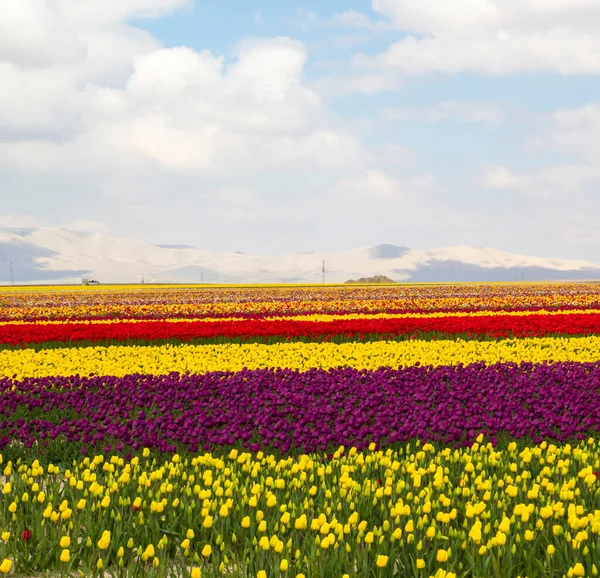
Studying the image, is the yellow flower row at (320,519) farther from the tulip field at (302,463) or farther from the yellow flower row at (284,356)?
the yellow flower row at (284,356)

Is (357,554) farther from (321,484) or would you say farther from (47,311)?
(47,311)

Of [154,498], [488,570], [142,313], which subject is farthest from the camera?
[142,313]

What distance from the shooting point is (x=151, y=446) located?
28.3 ft

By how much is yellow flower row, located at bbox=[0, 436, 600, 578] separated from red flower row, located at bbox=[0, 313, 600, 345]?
13.1m

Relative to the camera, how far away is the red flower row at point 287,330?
2058cm

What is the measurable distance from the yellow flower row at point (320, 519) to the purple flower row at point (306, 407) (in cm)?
106

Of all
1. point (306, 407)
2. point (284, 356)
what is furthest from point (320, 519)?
point (284, 356)

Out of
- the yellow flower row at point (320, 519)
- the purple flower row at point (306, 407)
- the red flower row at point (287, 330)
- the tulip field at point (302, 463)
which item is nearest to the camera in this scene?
the yellow flower row at point (320, 519)

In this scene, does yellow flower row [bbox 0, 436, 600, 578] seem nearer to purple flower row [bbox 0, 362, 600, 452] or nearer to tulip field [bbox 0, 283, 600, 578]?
tulip field [bbox 0, 283, 600, 578]

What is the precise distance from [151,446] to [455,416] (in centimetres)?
401

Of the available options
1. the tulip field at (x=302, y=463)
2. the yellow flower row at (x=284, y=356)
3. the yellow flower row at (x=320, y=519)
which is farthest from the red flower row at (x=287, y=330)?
the yellow flower row at (x=320, y=519)

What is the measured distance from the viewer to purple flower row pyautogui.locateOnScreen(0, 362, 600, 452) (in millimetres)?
8883

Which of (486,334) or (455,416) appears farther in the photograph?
(486,334)

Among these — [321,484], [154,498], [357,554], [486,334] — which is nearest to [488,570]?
[357,554]
